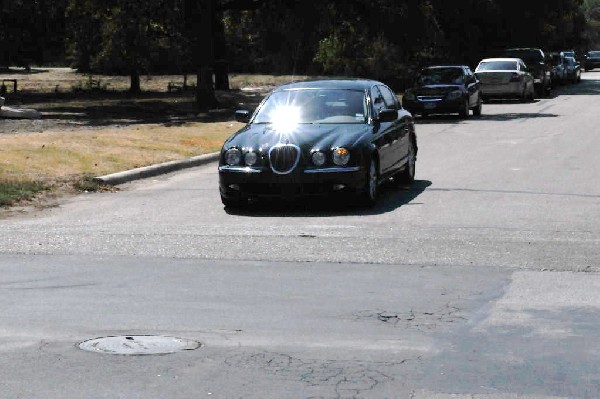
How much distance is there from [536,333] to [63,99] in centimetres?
3548

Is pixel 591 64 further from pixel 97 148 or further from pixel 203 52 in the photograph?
pixel 97 148

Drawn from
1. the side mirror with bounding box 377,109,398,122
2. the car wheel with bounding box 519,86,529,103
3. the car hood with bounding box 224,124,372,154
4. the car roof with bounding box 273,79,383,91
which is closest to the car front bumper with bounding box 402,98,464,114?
the car wheel with bounding box 519,86,529,103

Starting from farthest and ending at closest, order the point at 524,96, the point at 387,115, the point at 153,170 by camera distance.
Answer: the point at 524,96 → the point at 153,170 → the point at 387,115

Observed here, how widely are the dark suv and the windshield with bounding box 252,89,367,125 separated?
1295 inches

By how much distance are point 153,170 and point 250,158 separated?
199 inches

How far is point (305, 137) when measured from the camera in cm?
1491

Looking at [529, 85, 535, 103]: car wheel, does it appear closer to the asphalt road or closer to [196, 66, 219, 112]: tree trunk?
[196, 66, 219, 112]: tree trunk

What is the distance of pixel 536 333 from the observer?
7.98m

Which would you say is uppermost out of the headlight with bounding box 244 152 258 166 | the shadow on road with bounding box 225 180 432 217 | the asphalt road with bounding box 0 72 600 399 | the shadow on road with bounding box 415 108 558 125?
the headlight with bounding box 244 152 258 166

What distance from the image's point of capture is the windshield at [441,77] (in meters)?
35.0

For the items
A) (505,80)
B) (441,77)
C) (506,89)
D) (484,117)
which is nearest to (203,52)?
(441,77)

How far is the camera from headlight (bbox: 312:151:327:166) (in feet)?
48.1

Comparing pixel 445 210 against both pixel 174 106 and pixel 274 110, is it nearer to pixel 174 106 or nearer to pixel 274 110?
pixel 274 110

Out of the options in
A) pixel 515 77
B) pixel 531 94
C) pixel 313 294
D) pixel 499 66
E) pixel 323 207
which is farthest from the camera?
pixel 531 94
